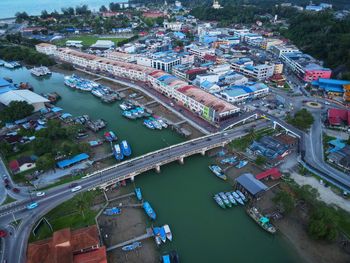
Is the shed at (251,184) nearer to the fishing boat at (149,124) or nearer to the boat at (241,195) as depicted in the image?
the boat at (241,195)

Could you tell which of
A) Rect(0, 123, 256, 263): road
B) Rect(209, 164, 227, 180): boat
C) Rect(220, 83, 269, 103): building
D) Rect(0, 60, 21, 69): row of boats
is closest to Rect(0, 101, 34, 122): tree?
Rect(0, 123, 256, 263): road

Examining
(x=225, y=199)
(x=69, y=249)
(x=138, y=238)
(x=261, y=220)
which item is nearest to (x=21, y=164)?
(x=69, y=249)

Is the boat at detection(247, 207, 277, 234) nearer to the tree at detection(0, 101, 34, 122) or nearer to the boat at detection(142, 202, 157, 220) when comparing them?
the boat at detection(142, 202, 157, 220)

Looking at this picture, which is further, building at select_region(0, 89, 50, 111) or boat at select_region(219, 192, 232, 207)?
building at select_region(0, 89, 50, 111)

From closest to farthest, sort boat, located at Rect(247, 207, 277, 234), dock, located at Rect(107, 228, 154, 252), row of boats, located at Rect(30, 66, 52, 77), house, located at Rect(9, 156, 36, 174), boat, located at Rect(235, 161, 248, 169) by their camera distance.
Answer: dock, located at Rect(107, 228, 154, 252), boat, located at Rect(247, 207, 277, 234), house, located at Rect(9, 156, 36, 174), boat, located at Rect(235, 161, 248, 169), row of boats, located at Rect(30, 66, 52, 77)

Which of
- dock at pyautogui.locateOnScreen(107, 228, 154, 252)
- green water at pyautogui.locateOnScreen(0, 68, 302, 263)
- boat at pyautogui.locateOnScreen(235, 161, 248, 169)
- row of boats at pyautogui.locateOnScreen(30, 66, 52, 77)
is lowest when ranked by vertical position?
green water at pyautogui.locateOnScreen(0, 68, 302, 263)

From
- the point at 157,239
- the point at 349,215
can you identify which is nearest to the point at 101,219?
the point at 157,239

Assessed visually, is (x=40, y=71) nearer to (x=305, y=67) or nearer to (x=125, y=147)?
(x=125, y=147)
